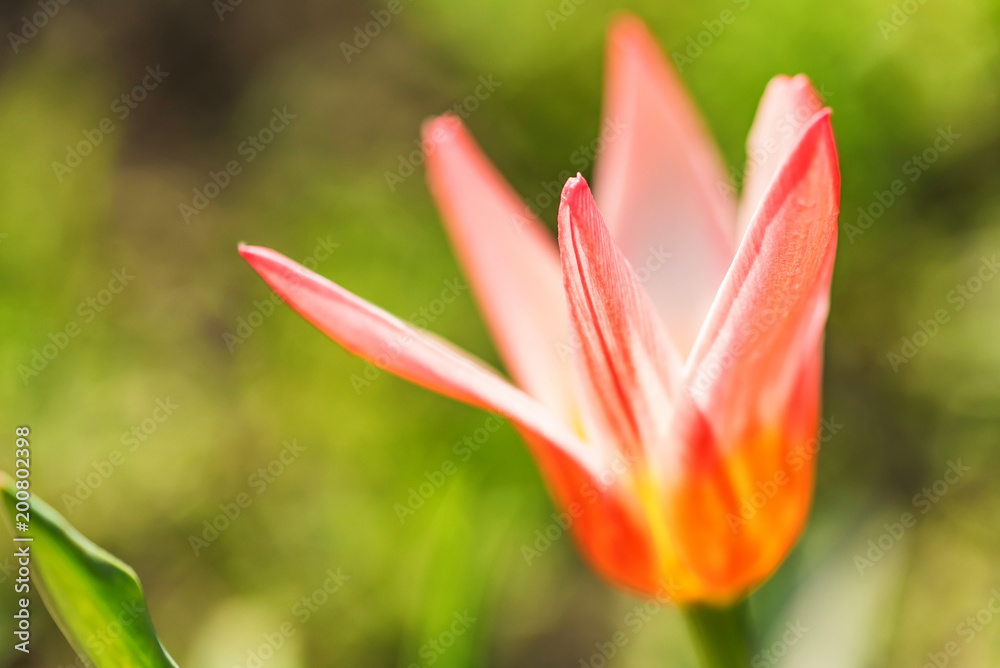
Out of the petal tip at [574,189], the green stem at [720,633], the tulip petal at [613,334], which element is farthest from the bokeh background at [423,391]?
the petal tip at [574,189]

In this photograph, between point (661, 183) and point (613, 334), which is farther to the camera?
point (661, 183)

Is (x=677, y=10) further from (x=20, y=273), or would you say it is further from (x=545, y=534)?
(x=20, y=273)

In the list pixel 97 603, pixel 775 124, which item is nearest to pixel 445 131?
pixel 775 124

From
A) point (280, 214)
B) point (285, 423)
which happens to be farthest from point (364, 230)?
point (285, 423)

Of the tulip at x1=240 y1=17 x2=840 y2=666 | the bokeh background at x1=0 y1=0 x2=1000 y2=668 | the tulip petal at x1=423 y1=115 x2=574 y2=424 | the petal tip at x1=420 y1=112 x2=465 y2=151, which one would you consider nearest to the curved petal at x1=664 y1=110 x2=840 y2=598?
the tulip at x1=240 y1=17 x2=840 y2=666

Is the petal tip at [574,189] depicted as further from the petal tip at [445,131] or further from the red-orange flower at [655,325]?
the petal tip at [445,131]

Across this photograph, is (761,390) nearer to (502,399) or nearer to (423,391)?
(502,399)

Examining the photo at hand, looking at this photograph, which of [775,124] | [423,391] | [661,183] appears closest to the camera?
[775,124]
